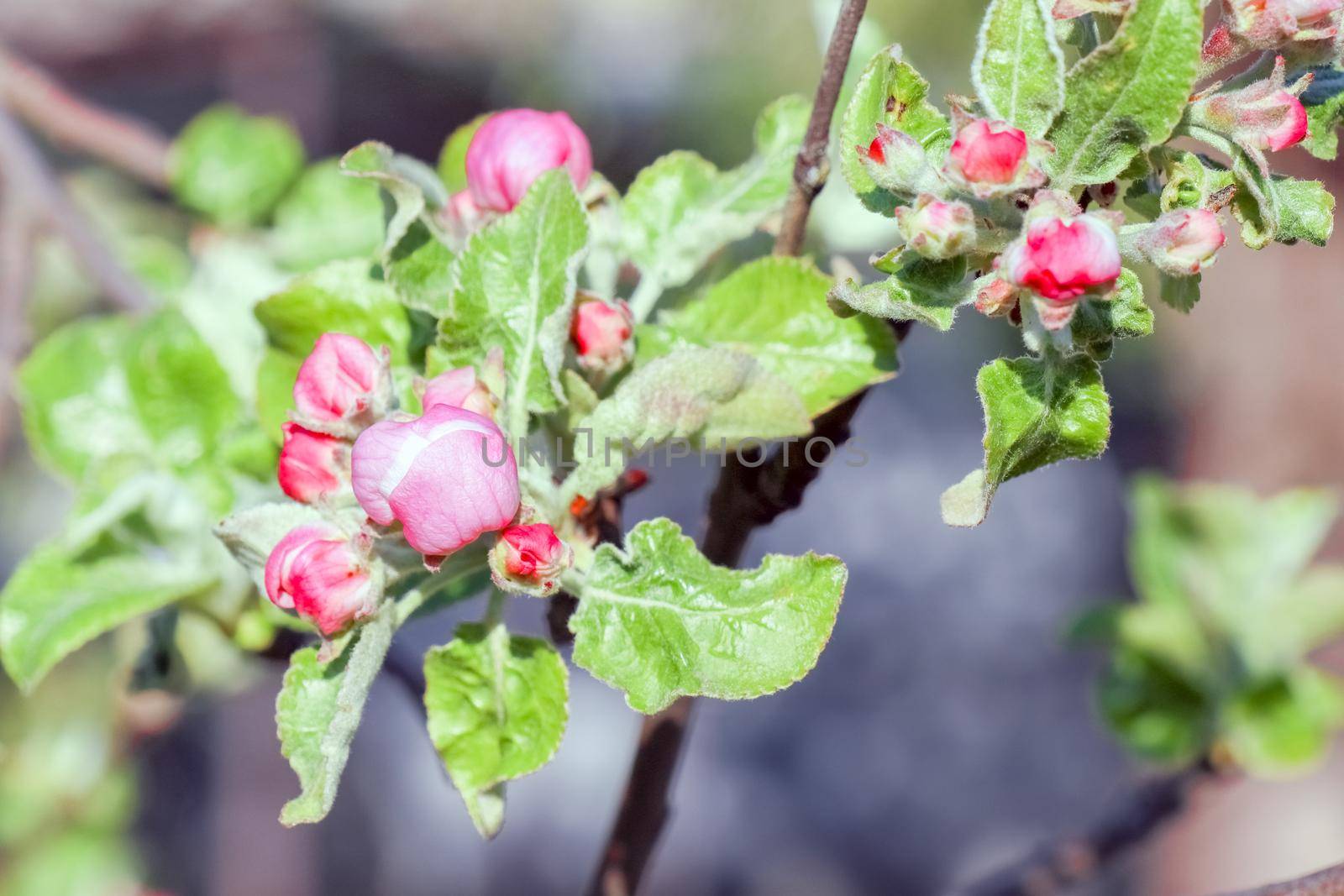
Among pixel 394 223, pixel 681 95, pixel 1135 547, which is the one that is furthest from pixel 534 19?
pixel 394 223

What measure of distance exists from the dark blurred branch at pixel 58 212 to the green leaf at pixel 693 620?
28.2 inches

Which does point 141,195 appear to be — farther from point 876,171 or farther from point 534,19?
point 534,19

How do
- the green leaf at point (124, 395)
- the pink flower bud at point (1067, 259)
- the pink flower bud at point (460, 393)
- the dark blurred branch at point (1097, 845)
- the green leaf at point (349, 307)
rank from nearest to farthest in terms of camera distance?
the pink flower bud at point (1067, 259) → the pink flower bud at point (460, 393) → the green leaf at point (349, 307) → the green leaf at point (124, 395) → the dark blurred branch at point (1097, 845)

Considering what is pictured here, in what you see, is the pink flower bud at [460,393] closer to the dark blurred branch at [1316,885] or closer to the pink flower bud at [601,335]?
the pink flower bud at [601,335]

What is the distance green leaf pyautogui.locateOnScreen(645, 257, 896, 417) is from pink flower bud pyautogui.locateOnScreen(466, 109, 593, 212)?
127 mm

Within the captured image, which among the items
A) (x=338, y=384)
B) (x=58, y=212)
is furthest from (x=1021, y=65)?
(x=58, y=212)

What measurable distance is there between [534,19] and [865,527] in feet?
7.12

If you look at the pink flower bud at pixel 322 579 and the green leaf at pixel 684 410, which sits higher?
the green leaf at pixel 684 410

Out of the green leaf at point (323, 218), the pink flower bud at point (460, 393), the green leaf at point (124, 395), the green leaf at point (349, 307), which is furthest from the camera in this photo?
the green leaf at point (323, 218)

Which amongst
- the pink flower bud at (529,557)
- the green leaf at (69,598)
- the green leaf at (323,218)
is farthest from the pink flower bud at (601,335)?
the green leaf at (323,218)

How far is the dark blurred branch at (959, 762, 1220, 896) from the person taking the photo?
132 cm

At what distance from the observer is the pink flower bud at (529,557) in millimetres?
600

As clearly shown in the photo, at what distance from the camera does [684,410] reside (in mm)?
650

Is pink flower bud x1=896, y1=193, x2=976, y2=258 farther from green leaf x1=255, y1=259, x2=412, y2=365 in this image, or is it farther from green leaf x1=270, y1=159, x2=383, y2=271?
green leaf x1=270, y1=159, x2=383, y2=271
